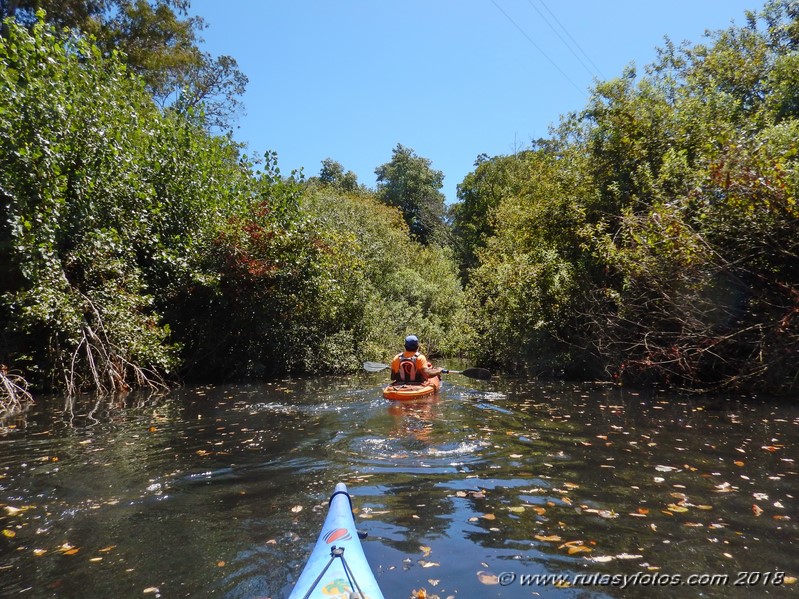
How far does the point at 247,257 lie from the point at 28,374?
6280 millimetres

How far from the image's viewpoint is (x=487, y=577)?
418cm

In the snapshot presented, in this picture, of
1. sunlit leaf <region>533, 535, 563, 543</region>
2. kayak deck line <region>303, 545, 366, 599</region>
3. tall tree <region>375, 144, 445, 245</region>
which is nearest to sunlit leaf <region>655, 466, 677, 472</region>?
sunlit leaf <region>533, 535, 563, 543</region>

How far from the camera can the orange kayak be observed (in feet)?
36.8

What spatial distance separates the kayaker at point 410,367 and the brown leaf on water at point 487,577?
306 inches

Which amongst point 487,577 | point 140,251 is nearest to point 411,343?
point 487,577

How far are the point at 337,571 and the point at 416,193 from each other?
53.7 meters

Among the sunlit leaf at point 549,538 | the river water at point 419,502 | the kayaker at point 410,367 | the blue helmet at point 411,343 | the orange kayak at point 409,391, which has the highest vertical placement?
the blue helmet at point 411,343

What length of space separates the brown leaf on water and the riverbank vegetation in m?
10.2

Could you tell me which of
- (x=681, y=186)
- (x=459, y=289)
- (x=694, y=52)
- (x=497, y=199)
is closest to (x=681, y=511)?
(x=681, y=186)

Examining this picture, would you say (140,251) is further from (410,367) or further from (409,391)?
(409,391)

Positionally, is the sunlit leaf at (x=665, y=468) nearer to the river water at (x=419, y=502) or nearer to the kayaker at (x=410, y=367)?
the river water at (x=419, y=502)

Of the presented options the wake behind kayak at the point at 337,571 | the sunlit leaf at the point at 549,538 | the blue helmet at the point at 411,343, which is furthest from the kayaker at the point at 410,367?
the wake behind kayak at the point at 337,571

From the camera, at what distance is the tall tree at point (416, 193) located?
54.2 m

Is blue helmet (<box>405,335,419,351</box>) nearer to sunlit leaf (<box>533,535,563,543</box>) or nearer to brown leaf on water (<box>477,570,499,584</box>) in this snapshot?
sunlit leaf (<box>533,535,563,543</box>)
